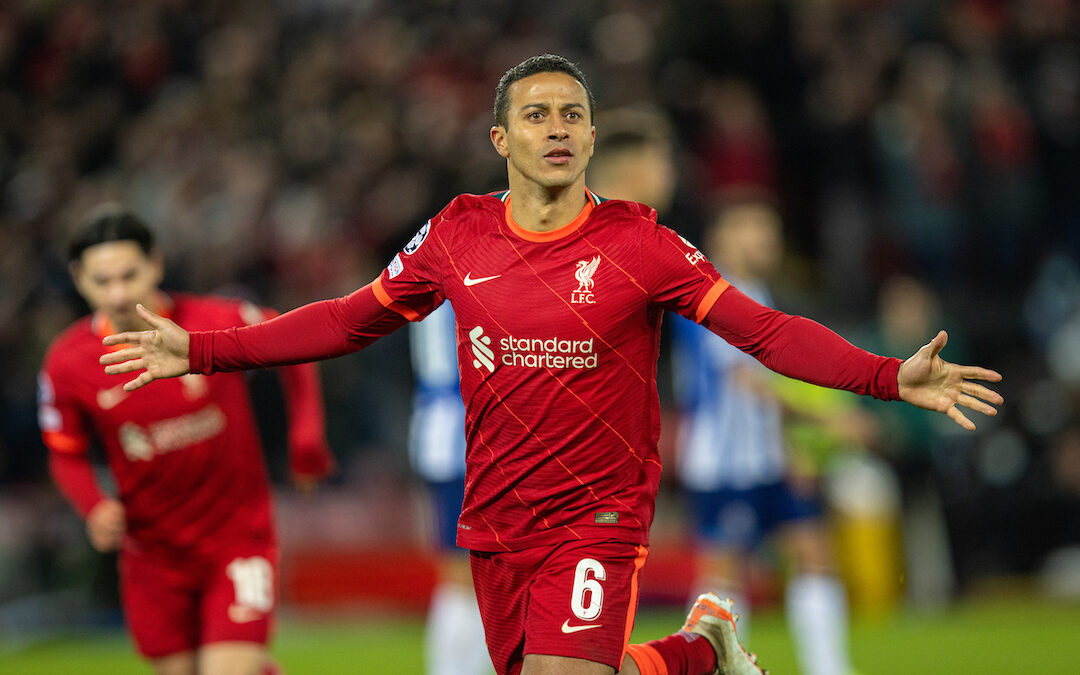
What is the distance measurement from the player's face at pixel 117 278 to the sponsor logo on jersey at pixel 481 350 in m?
1.89

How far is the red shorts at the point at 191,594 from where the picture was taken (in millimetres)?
5406

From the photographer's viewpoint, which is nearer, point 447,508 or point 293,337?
point 293,337

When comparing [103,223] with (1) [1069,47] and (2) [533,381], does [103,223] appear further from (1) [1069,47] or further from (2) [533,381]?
(1) [1069,47]

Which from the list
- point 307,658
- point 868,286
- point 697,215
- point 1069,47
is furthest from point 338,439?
point 1069,47

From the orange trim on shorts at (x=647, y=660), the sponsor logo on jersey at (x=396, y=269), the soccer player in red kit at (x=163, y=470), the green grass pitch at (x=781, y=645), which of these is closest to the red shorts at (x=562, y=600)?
the orange trim on shorts at (x=647, y=660)

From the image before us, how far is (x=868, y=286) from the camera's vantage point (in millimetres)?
12070

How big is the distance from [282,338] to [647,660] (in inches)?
63.7

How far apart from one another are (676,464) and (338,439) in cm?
300

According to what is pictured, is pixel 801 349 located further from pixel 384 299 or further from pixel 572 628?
pixel 384 299

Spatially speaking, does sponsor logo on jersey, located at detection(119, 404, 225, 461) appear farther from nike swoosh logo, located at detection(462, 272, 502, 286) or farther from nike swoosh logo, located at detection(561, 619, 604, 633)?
nike swoosh logo, located at detection(561, 619, 604, 633)

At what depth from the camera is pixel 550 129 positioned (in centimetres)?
415

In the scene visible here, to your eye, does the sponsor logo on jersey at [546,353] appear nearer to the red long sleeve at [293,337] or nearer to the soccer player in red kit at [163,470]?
the red long sleeve at [293,337]

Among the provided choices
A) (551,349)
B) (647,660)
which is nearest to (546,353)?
(551,349)

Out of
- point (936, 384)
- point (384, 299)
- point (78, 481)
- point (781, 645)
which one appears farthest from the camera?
point (781, 645)
